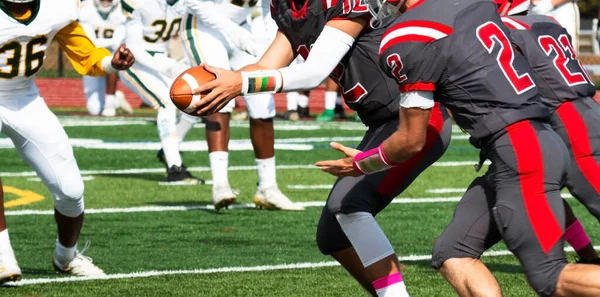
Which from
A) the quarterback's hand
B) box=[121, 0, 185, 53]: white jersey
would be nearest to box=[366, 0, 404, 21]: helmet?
the quarterback's hand

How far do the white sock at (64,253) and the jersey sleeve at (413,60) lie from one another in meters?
2.59

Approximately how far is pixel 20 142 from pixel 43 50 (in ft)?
1.47

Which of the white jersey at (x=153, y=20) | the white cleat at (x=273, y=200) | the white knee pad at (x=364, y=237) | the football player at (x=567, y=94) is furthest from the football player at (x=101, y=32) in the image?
the white knee pad at (x=364, y=237)

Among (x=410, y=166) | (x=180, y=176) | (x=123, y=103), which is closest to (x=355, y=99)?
(x=410, y=166)

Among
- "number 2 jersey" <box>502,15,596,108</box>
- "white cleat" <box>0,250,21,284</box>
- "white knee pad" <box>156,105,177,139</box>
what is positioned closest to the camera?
"number 2 jersey" <box>502,15,596,108</box>

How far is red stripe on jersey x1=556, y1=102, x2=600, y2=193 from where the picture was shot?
16.3ft

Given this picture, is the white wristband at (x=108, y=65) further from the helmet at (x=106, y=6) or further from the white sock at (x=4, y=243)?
the helmet at (x=106, y=6)

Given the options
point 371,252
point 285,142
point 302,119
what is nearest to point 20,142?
point 371,252

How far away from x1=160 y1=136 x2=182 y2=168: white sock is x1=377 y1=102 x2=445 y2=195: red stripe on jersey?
5429mm

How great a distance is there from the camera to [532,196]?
4164 millimetres

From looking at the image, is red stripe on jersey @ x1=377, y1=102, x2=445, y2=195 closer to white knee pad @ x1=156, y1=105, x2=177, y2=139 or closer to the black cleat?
the black cleat

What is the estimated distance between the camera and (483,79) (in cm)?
416

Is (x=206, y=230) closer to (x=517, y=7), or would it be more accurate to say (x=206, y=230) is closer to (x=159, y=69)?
(x=159, y=69)

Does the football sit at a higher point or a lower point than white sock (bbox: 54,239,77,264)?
higher
